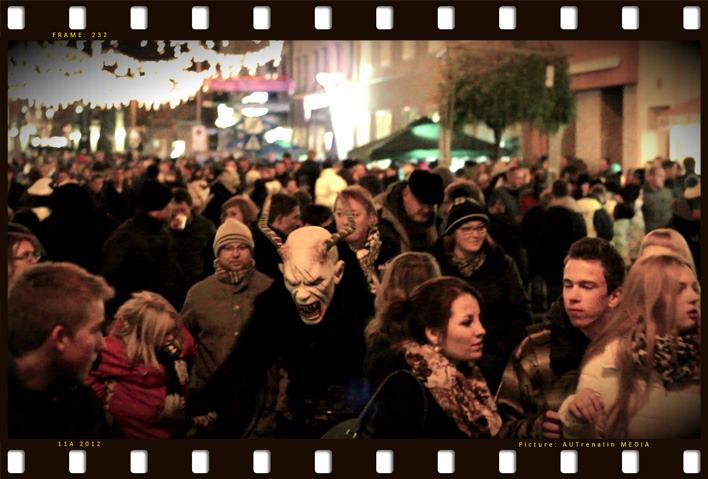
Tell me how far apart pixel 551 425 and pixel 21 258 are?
3.10m

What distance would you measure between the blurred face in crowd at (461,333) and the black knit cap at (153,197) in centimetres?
282

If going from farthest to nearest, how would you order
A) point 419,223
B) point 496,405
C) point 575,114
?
point 575,114 → point 419,223 → point 496,405

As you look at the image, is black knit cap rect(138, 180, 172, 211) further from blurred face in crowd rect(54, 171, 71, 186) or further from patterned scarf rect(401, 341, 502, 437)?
patterned scarf rect(401, 341, 502, 437)

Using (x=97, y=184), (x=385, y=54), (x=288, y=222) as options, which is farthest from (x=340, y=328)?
(x=97, y=184)

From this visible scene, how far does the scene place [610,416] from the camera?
286 inches

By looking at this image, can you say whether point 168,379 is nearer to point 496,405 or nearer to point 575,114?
point 496,405

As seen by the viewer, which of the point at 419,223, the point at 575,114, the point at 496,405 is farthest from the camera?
the point at 575,114

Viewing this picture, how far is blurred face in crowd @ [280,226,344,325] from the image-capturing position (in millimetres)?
7504

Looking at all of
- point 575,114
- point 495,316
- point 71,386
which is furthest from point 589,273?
point 575,114

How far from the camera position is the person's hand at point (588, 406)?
724cm

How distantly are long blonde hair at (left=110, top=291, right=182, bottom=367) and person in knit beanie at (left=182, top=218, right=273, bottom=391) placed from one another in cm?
21

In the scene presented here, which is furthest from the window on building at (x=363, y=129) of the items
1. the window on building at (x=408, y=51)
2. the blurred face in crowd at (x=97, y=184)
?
the blurred face in crowd at (x=97, y=184)

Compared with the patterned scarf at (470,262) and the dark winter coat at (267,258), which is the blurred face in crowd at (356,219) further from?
the patterned scarf at (470,262)

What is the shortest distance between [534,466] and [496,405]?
0.46m
